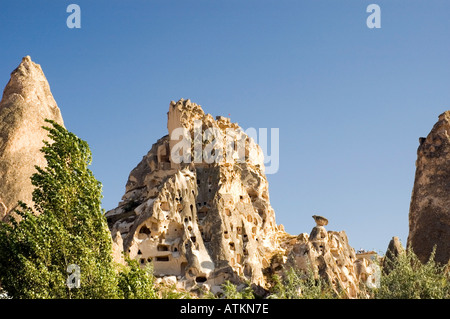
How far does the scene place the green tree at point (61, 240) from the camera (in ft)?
70.9

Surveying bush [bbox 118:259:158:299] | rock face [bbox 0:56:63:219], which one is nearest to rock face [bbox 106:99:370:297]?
rock face [bbox 0:56:63:219]

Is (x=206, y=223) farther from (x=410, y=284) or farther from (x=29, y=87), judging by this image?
(x=410, y=284)

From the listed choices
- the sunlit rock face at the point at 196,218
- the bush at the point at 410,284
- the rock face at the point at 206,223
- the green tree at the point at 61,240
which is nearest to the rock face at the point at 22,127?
the green tree at the point at 61,240

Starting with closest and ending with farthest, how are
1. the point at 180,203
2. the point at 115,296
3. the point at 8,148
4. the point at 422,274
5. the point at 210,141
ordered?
the point at 422,274 < the point at 115,296 < the point at 8,148 < the point at 180,203 < the point at 210,141

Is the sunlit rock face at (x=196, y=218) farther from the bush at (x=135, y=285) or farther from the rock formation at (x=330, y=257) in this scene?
the bush at (x=135, y=285)

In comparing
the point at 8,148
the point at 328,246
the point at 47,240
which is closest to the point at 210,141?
the point at 328,246

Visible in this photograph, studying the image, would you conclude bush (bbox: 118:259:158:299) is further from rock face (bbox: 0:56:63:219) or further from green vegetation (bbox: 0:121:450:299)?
rock face (bbox: 0:56:63:219)

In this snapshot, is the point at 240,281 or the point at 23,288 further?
the point at 240,281

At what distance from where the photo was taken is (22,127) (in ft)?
106

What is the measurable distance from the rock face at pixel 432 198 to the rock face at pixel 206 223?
14620 mm
